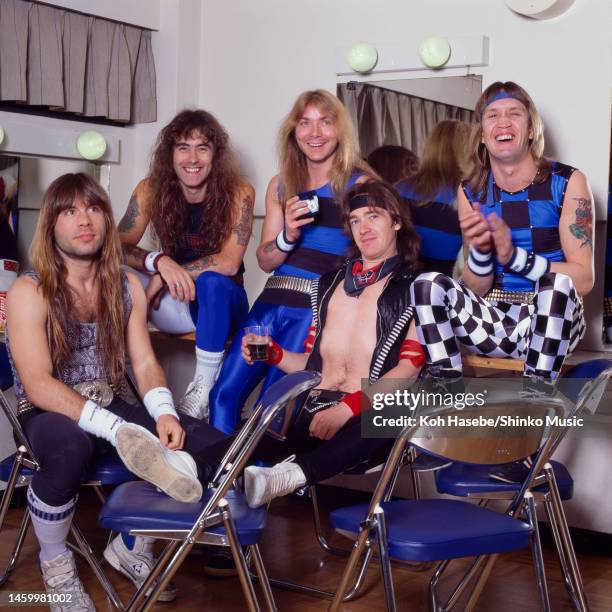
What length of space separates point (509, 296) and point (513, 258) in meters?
0.16

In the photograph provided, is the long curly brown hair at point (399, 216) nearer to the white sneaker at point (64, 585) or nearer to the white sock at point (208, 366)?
the white sock at point (208, 366)

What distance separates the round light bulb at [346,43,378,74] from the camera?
13.5 feet

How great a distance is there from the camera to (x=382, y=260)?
3277 millimetres

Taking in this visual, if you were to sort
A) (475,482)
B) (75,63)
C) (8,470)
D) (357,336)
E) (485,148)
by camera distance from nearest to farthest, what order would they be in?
(475,482), (8,470), (357,336), (485,148), (75,63)

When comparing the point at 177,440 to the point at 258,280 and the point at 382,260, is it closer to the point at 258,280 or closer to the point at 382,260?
the point at 382,260

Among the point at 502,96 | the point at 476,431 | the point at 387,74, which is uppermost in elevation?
the point at 387,74

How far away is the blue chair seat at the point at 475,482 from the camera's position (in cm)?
269

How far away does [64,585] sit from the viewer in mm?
2754

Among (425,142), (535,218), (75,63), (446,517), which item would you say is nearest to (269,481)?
(446,517)

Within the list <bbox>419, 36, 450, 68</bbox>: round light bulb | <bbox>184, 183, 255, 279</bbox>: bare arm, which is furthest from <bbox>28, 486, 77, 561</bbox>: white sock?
<bbox>419, 36, 450, 68</bbox>: round light bulb

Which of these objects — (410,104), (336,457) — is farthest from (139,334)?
(410,104)

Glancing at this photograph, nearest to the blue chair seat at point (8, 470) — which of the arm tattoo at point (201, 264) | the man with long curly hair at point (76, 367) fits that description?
the man with long curly hair at point (76, 367)

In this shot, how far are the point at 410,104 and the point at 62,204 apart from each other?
163 cm

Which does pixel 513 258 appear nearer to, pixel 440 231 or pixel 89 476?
pixel 440 231
